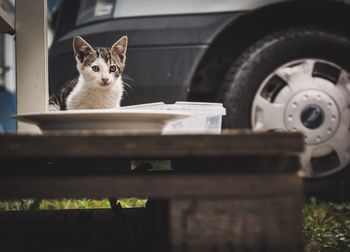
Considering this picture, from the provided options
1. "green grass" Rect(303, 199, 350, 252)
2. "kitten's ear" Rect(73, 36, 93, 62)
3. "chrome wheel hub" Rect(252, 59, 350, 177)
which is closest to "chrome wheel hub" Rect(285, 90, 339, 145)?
"chrome wheel hub" Rect(252, 59, 350, 177)

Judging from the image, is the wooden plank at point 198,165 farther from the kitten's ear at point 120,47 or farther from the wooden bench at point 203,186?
the kitten's ear at point 120,47

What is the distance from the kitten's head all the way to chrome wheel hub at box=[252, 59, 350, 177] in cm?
85

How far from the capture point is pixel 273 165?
2.96ft

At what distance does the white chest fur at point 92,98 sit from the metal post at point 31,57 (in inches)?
6.7

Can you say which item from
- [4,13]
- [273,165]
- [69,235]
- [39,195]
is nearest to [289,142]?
[273,165]

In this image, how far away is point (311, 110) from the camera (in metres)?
2.46

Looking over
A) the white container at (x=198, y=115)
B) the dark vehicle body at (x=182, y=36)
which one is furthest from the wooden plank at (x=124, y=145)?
the dark vehicle body at (x=182, y=36)

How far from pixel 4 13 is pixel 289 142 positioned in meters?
1.08

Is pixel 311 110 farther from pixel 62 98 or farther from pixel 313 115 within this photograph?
pixel 62 98

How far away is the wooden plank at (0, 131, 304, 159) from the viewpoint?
86cm

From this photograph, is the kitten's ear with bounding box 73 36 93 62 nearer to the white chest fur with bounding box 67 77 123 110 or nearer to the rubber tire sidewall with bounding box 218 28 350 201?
the white chest fur with bounding box 67 77 123 110

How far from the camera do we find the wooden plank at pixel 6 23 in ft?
5.14

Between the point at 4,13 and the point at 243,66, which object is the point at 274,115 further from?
the point at 4,13

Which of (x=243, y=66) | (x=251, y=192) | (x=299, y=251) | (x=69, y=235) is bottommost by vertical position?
(x=69, y=235)
